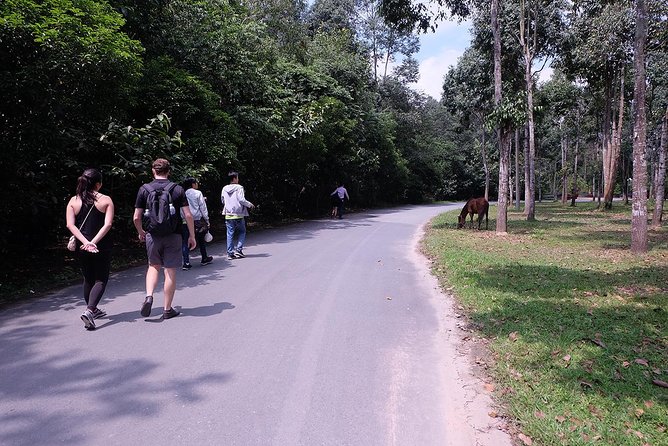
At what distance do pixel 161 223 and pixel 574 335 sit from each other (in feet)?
15.6

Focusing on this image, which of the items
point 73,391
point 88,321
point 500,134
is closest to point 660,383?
point 73,391

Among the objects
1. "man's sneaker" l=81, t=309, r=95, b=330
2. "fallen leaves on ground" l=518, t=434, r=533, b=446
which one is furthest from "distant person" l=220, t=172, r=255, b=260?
"fallen leaves on ground" l=518, t=434, r=533, b=446

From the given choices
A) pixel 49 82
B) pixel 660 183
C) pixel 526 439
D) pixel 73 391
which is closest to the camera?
pixel 526 439

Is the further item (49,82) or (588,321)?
(49,82)

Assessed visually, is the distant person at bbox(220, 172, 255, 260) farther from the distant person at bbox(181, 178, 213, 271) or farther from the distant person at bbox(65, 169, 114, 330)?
the distant person at bbox(65, 169, 114, 330)

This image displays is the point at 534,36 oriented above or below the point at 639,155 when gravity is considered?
above

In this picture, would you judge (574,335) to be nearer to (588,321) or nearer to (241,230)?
(588,321)

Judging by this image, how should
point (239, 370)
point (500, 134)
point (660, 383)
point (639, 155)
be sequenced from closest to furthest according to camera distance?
point (660, 383) < point (239, 370) < point (639, 155) < point (500, 134)

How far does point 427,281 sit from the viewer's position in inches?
311

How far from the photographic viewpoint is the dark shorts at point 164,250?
205 inches

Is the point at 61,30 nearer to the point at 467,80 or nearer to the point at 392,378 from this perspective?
the point at 392,378

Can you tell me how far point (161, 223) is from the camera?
201 inches

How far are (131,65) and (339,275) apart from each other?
5.14 m

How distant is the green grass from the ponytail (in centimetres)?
466
